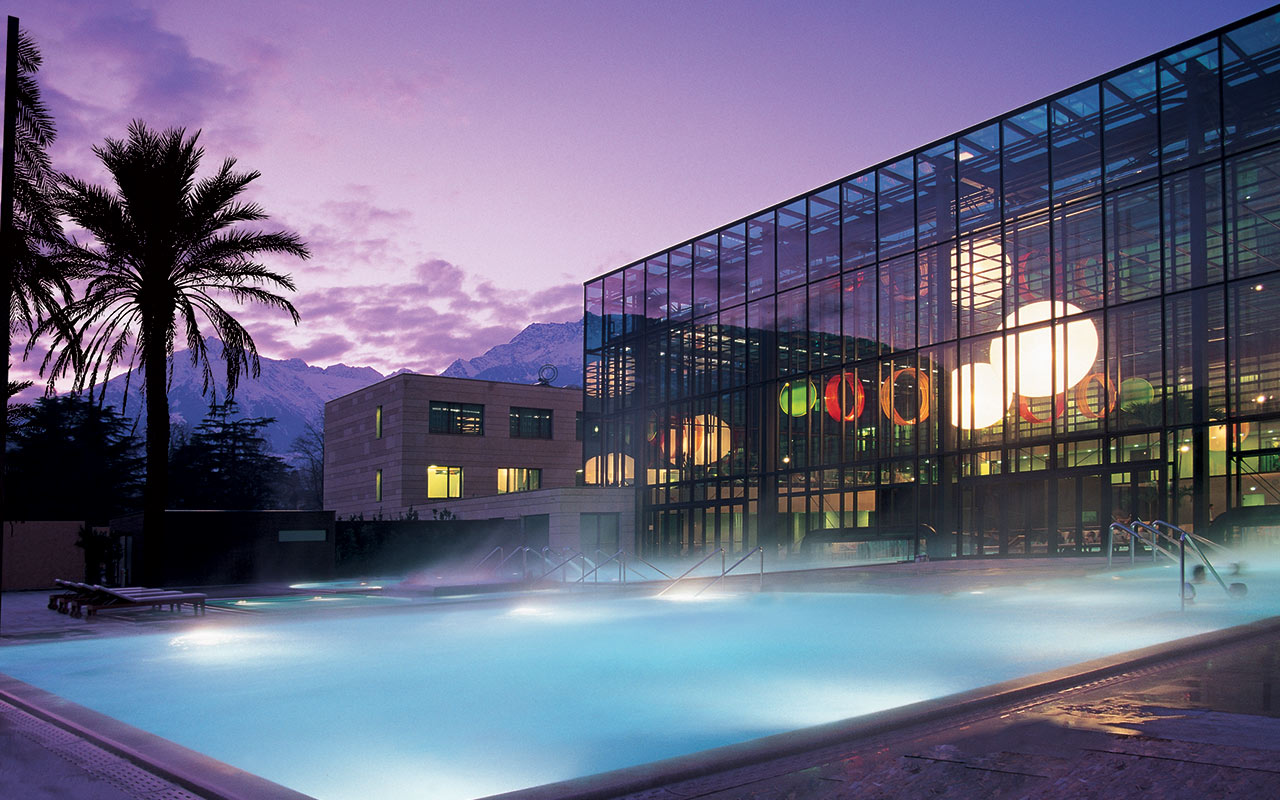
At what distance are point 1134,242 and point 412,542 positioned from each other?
25850mm

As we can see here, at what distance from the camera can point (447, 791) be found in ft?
21.9

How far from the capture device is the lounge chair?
17.6 metres

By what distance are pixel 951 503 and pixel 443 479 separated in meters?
28.5

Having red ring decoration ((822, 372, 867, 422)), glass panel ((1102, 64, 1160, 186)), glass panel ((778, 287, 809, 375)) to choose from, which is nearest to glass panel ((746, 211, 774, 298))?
glass panel ((778, 287, 809, 375))

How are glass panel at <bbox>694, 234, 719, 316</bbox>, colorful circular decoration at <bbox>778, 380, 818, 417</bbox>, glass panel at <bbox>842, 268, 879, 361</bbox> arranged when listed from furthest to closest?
glass panel at <bbox>694, 234, 719, 316</bbox>, colorful circular decoration at <bbox>778, 380, 818, 417</bbox>, glass panel at <bbox>842, 268, 879, 361</bbox>

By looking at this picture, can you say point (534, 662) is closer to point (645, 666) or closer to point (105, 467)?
point (645, 666)

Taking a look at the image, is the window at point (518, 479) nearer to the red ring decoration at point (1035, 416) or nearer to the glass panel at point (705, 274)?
the glass panel at point (705, 274)

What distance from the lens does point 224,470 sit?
82.3m

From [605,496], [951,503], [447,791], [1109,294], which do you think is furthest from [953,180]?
[447,791]

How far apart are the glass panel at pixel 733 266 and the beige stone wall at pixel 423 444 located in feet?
53.8

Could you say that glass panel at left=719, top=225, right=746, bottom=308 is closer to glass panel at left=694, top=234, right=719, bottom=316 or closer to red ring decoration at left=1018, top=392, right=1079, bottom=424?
glass panel at left=694, top=234, right=719, bottom=316

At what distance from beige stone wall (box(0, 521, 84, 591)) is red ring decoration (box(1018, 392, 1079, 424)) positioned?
28849 millimetres

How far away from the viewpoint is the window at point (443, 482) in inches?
2012

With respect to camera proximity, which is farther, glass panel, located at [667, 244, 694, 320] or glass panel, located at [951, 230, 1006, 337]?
glass panel, located at [667, 244, 694, 320]
